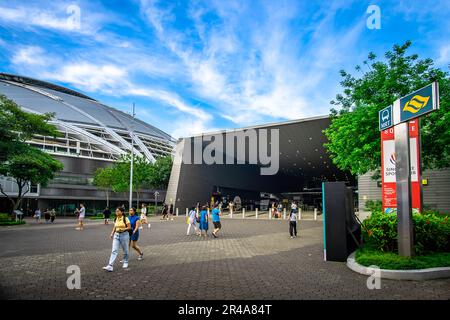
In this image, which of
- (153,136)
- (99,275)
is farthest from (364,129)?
(153,136)

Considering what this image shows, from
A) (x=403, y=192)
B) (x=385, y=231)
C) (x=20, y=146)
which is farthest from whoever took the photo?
(x=20, y=146)

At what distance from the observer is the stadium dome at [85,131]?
51.2 metres

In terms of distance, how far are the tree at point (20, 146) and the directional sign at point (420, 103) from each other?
24230 mm

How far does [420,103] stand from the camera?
323 inches

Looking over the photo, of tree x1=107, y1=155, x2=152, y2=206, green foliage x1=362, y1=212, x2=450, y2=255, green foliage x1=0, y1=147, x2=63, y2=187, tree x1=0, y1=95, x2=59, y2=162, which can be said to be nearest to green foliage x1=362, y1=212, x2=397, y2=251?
green foliage x1=362, y1=212, x2=450, y2=255

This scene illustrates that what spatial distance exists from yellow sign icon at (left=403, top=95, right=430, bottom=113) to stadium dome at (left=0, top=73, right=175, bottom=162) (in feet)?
141

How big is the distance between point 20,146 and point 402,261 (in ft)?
85.1

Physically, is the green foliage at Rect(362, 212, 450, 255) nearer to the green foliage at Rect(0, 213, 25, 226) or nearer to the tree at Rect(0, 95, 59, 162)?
the tree at Rect(0, 95, 59, 162)

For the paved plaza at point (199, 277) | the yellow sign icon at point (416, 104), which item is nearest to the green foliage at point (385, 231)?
the paved plaza at point (199, 277)

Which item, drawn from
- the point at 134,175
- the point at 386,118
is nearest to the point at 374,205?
the point at 386,118

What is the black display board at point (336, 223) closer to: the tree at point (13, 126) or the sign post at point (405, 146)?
the sign post at point (405, 146)

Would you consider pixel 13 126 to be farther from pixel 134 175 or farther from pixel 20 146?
pixel 134 175
